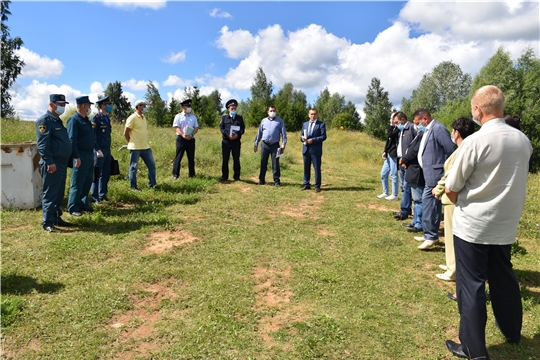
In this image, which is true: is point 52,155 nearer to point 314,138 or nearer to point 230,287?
point 230,287

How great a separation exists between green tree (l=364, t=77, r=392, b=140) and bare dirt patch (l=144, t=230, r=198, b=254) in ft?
151

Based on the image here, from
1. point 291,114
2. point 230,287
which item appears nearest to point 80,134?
point 230,287

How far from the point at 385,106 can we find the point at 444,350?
5322 cm

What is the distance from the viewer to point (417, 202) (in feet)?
18.2

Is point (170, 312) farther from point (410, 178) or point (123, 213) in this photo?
point (410, 178)

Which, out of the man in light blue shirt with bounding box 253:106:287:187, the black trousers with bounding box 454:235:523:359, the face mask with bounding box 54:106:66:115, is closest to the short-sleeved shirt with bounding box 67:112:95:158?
the face mask with bounding box 54:106:66:115

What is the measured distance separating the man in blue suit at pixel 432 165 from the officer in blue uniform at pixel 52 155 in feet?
17.5

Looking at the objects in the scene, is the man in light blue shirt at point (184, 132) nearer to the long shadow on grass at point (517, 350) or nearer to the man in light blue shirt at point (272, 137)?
the man in light blue shirt at point (272, 137)

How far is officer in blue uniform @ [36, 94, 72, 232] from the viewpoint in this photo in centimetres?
507

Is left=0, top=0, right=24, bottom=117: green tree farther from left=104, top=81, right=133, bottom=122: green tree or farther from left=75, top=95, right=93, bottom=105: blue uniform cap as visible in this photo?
left=104, top=81, right=133, bottom=122: green tree

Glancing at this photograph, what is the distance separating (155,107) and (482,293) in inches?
1856

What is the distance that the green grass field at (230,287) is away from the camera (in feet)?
9.04

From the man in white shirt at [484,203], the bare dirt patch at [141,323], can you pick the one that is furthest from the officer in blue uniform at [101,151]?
the man in white shirt at [484,203]

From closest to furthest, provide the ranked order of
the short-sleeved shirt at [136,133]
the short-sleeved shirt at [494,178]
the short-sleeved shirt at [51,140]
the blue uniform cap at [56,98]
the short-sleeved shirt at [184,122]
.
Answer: the short-sleeved shirt at [494,178]
the short-sleeved shirt at [51,140]
the blue uniform cap at [56,98]
the short-sleeved shirt at [136,133]
the short-sleeved shirt at [184,122]
